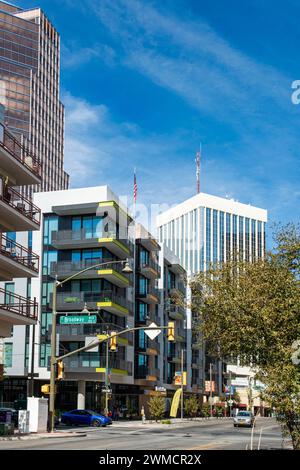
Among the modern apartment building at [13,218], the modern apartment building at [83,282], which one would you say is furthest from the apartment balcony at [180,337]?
the modern apartment building at [13,218]

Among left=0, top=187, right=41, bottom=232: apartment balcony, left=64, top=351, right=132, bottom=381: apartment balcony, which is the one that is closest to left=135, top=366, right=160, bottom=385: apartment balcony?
left=64, top=351, right=132, bottom=381: apartment balcony

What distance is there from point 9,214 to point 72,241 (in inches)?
1265

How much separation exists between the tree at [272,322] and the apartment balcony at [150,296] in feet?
181

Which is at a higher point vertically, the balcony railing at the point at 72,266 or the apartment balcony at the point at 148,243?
the apartment balcony at the point at 148,243

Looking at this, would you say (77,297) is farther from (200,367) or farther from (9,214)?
(200,367)

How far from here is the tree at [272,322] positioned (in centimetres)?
1653

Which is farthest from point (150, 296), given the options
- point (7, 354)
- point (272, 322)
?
point (272, 322)

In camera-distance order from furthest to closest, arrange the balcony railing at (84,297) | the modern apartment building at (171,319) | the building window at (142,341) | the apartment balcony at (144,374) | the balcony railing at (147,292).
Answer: the modern apartment building at (171,319)
the balcony railing at (147,292)
the building window at (142,341)
the apartment balcony at (144,374)
the balcony railing at (84,297)

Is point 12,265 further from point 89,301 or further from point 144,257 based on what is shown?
point 144,257

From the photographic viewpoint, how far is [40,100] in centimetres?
16212

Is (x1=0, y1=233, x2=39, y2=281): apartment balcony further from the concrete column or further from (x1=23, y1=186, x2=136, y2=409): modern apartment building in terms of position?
the concrete column

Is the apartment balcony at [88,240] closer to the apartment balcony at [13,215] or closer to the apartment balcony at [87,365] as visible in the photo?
the apartment balcony at [87,365]

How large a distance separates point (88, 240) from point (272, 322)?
169ft
